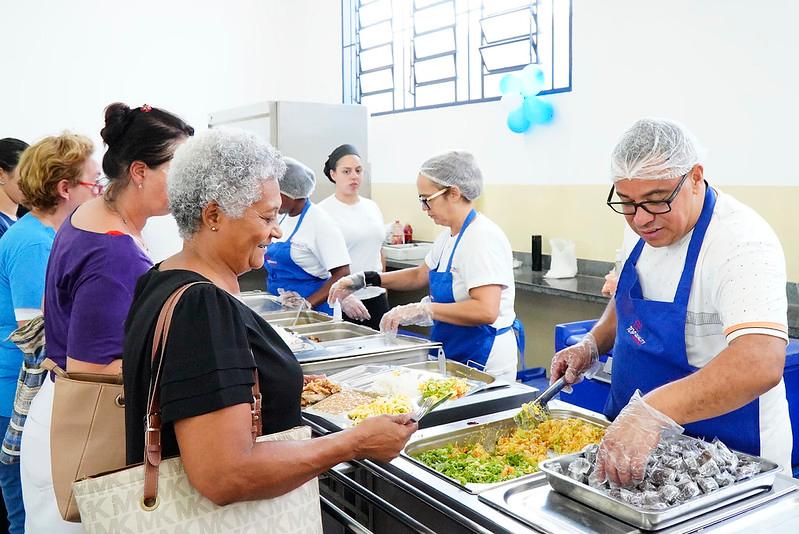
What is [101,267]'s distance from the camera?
1.84 metres

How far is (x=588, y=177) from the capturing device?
4.59 metres

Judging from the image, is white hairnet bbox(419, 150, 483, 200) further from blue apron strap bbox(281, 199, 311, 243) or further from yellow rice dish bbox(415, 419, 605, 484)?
yellow rice dish bbox(415, 419, 605, 484)

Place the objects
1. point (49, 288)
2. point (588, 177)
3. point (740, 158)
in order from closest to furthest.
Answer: point (49, 288) → point (740, 158) → point (588, 177)

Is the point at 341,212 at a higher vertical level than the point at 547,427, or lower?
higher

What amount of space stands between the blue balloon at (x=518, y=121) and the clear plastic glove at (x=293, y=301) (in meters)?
2.09

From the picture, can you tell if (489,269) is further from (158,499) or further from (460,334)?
(158,499)

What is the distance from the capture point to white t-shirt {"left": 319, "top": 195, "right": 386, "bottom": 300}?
466cm

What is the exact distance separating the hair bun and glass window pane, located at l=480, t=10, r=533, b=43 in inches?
145

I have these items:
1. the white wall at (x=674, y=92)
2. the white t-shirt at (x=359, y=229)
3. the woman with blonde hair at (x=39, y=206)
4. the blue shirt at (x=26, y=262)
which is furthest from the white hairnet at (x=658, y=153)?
the white t-shirt at (x=359, y=229)

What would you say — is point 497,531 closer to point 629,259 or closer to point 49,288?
point 629,259

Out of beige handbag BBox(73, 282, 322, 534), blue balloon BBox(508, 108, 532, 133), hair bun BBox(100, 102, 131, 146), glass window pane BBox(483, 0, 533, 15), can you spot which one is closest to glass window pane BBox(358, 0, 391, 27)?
glass window pane BBox(483, 0, 533, 15)

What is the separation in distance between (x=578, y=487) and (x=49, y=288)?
4.97 ft

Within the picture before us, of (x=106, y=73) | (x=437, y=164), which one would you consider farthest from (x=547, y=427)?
(x=106, y=73)

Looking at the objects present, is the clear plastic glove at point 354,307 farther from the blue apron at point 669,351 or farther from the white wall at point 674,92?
the white wall at point 674,92
